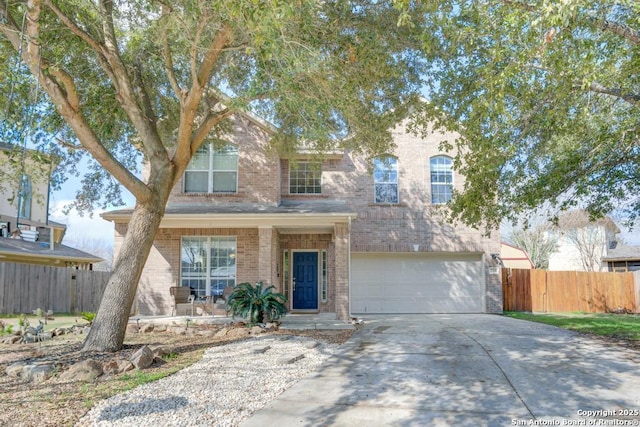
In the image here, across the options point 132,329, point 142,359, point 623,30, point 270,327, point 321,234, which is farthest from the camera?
point 321,234

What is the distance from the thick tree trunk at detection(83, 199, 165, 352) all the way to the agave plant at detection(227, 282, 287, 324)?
3.50 meters

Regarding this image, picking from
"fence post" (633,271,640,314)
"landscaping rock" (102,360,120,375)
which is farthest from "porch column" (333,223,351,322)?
"fence post" (633,271,640,314)

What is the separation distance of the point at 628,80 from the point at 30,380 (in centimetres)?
1095

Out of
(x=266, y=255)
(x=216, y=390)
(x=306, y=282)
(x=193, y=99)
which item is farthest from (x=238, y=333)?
(x=306, y=282)

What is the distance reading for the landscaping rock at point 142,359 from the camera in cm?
695

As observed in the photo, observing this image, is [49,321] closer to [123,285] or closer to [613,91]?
[123,285]

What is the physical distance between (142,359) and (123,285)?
1708 millimetres

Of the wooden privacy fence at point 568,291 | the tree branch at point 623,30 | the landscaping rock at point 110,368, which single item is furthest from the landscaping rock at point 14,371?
the wooden privacy fence at point 568,291

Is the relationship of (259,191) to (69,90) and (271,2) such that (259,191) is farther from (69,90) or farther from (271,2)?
(271,2)

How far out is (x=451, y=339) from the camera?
10.2m

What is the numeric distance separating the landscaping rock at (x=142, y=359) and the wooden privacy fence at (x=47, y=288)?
1150 cm

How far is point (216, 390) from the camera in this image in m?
5.95

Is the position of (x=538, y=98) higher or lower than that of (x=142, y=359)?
higher

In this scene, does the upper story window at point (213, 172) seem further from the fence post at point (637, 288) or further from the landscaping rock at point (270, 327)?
→ the fence post at point (637, 288)
